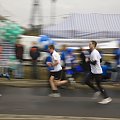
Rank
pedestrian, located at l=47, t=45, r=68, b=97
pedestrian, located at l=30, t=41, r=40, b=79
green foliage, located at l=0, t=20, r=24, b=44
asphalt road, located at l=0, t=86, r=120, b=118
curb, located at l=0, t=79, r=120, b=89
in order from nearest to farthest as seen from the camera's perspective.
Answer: asphalt road, located at l=0, t=86, r=120, b=118 < pedestrian, located at l=47, t=45, r=68, b=97 < curb, located at l=0, t=79, r=120, b=89 < pedestrian, located at l=30, t=41, r=40, b=79 < green foliage, located at l=0, t=20, r=24, b=44

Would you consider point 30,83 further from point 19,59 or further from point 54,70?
point 54,70

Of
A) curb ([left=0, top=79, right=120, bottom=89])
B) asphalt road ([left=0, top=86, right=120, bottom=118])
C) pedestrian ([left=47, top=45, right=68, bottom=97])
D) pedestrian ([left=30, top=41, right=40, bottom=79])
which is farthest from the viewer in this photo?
pedestrian ([left=30, top=41, right=40, bottom=79])

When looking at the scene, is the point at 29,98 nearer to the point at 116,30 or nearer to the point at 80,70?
the point at 80,70

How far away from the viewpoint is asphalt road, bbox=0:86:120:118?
9.41m

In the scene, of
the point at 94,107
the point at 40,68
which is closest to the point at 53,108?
the point at 94,107

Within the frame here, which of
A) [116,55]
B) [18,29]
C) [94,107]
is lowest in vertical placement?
[94,107]

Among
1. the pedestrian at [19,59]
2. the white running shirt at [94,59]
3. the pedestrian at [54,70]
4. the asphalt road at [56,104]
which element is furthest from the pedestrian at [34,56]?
the white running shirt at [94,59]

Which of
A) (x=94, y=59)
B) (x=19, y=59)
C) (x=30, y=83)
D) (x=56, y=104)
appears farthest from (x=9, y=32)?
(x=56, y=104)

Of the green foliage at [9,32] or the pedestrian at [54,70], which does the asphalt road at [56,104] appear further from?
the green foliage at [9,32]

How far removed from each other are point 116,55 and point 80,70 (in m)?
1.43

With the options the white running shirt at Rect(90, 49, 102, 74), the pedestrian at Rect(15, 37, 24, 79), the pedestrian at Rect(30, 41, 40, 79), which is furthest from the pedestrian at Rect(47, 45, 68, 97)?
the pedestrian at Rect(15, 37, 24, 79)

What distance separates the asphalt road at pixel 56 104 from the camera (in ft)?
30.9

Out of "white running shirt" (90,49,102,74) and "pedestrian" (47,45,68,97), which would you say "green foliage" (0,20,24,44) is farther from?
"white running shirt" (90,49,102,74)

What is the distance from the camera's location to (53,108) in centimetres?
997
